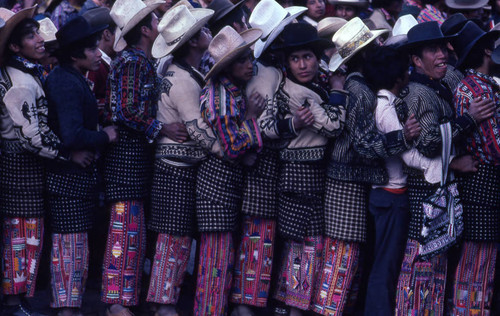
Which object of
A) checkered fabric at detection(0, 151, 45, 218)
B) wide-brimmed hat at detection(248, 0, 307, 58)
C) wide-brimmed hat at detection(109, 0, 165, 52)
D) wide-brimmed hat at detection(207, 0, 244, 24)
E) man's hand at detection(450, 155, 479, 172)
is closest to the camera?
man's hand at detection(450, 155, 479, 172)

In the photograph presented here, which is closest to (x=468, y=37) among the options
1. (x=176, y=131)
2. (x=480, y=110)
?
(x=480, y=110)

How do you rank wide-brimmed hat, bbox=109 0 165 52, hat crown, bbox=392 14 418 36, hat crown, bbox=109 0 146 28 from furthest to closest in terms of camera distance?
1. hat crown, bbox=392 14 418 36
2. hat crown, bbox=109 0 146 28
3. wide-brimmed hat, bbox=109 0 165 52

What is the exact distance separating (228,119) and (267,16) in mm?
1135

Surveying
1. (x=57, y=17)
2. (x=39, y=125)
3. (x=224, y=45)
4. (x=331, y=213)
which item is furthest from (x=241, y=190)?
(x=57, y=17)

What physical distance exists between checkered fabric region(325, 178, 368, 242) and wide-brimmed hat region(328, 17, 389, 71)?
0.99 metres

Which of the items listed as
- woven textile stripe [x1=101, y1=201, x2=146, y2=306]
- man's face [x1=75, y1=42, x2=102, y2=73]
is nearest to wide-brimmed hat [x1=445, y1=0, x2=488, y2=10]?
man's face [x1=75, y1=42, x2=102, y2=73]

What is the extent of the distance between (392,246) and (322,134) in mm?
1037

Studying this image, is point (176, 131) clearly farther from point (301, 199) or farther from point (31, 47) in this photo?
point (31, 47)

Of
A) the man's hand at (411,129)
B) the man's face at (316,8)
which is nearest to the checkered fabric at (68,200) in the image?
the man's hand at (411,129)

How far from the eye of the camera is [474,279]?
20.3ft

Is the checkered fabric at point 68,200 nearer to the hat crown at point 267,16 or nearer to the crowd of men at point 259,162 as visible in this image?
the crowd of men at point 259,162

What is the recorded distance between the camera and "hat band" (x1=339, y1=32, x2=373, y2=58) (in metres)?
6.31

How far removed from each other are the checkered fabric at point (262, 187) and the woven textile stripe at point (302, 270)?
36 centimetres

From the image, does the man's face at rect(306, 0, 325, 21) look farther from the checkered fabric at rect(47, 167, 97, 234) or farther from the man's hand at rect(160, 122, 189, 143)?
the checkered fabric at rect(47, 167, 97, 234)
